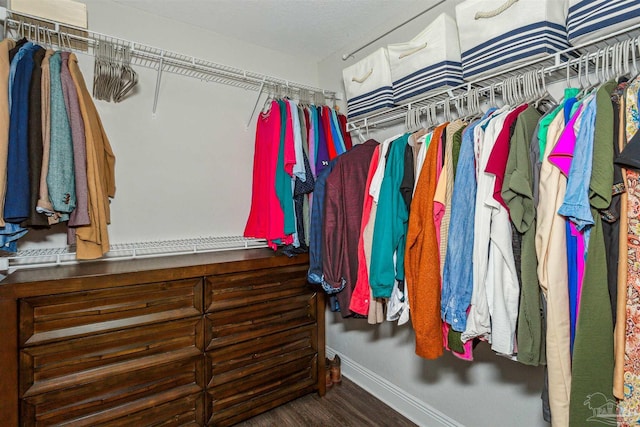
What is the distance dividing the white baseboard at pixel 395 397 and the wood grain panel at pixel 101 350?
1.17 m

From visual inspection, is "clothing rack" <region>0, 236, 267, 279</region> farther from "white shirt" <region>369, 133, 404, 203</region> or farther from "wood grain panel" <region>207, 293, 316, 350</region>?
"white shirt" <region>369, 133, 404, 203</region>

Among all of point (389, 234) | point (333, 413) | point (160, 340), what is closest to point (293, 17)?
point (389, 234)

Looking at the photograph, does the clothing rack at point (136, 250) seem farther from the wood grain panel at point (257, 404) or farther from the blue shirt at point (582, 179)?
the blue shirt at point (582, 179)

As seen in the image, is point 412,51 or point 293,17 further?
point 293,17

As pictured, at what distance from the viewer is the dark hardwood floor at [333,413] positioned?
1.85 m

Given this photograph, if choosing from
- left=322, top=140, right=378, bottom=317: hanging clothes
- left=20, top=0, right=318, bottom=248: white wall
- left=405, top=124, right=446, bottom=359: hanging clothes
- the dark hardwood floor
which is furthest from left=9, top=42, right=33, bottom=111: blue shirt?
the dark hardwood floor

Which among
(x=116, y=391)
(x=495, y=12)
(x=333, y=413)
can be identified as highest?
(x=495, y=12)

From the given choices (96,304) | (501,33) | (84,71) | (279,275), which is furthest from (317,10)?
(96,304)

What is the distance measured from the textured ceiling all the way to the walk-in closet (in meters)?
0.02

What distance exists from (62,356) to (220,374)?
699mm

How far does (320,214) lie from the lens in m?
1.72

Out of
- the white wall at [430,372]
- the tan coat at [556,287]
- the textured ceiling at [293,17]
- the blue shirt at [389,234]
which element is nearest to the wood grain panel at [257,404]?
the white wall at [430,372]

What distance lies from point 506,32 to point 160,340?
1.93 m

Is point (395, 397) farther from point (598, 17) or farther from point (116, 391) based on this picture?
point (598, 17)
